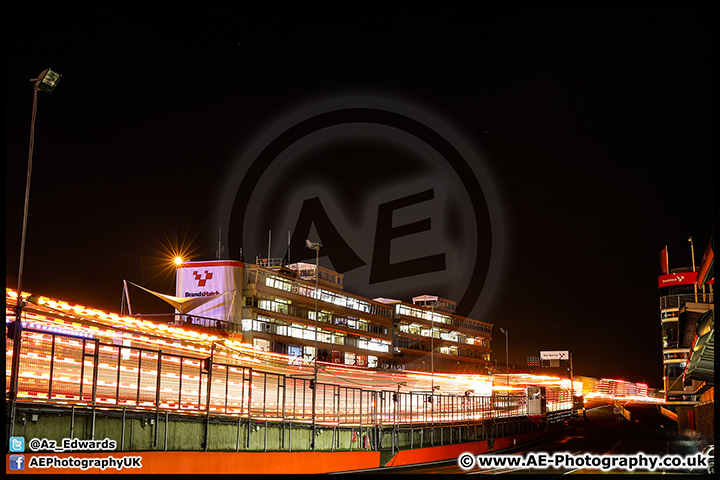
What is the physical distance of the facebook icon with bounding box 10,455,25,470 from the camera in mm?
15359

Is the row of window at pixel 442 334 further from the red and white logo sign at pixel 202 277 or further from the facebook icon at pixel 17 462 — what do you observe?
the facebook icon at pixel 17 462

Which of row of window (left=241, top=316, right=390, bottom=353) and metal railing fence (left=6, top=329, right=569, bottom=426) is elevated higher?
row of window (left=241, top=316, right=390, bottom=353)

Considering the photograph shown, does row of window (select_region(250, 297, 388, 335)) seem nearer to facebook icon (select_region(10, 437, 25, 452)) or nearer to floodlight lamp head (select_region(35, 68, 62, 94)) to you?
floodlight lamp head (select_region(35, 68, 62, 94))

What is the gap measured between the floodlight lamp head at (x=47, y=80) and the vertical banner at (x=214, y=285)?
67.0m

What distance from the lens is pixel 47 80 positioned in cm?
2309

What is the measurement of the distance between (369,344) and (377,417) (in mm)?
90496

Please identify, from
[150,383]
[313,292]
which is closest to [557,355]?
[313,292]

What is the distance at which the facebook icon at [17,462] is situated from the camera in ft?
50.4

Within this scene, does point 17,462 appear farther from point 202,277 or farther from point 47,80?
point 202,277

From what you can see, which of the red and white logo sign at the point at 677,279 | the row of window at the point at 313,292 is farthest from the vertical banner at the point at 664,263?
the row of window at the point at 313,292

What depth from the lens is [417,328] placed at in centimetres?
14750

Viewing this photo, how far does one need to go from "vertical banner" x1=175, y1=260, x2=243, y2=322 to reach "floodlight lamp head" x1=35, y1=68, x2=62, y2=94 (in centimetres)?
6703

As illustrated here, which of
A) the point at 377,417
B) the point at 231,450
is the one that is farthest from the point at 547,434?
the point at 231,450

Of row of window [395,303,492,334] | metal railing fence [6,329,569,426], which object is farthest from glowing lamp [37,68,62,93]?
row of window [395,303,492,334]
